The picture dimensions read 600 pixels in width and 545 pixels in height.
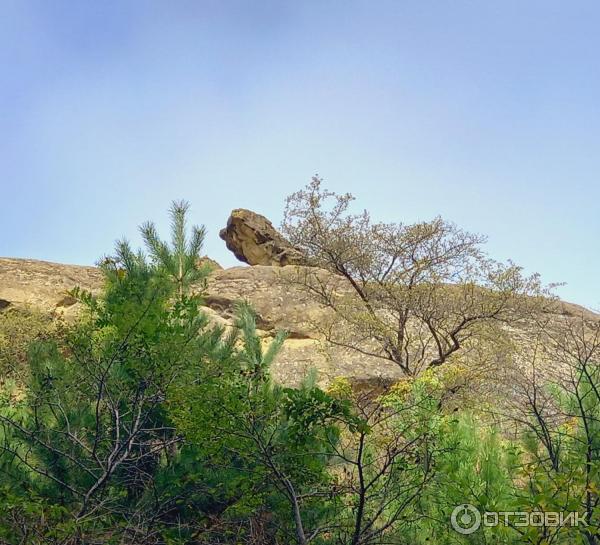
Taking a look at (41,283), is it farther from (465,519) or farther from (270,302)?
(465,519)

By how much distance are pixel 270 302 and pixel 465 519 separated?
1592 centimetres

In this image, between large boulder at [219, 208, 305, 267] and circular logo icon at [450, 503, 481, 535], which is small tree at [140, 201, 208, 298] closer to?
circular logo icon at [450, 503, 481, 535]

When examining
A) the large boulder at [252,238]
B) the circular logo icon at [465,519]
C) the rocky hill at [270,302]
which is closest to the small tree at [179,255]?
the circular logo icon at [465,519]

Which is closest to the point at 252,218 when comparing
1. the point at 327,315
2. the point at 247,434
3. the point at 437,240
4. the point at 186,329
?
the point at 327,315

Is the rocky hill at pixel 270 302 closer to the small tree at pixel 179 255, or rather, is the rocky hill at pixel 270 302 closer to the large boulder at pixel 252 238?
the large boulder at pixel 252 238

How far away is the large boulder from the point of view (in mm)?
26609

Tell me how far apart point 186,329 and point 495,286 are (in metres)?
11.1

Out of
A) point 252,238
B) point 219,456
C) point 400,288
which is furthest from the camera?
point 252,238

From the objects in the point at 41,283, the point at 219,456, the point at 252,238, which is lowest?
the point at 219,456

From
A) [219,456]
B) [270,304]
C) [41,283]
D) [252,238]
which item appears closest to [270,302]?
[270,304]

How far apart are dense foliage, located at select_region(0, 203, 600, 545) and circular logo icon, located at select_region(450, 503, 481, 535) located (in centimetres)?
9

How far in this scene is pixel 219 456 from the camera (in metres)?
4.06

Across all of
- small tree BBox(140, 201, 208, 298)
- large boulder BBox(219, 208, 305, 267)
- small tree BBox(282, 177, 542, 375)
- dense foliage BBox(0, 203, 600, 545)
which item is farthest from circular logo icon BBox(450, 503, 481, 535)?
large boulder BBox(219, 208, 305, 267)

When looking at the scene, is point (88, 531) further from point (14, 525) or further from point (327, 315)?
point (327, 315)
